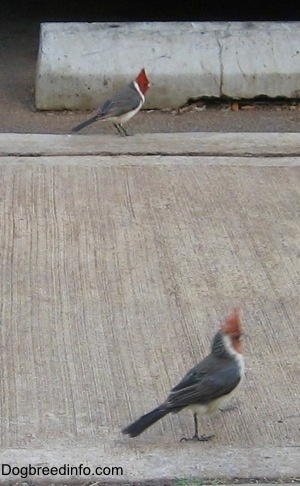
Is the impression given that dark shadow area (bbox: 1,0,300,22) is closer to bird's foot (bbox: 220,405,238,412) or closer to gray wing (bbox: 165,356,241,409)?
bird's foot (bbox: 220,405,238,412)

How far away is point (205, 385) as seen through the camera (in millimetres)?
4699

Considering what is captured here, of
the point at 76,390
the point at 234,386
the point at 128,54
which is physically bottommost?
the point at 128,54

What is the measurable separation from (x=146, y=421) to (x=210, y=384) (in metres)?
0.30

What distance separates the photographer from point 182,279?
6332 millimetres

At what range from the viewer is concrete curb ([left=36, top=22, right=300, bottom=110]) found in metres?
9.23

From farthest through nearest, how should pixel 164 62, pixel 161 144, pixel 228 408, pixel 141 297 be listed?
1. pixel 164 62
2. pixel 161 144
3. pixel 141 297
4. pixel 228 408

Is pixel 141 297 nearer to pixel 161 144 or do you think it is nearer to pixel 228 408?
pixel 228 408

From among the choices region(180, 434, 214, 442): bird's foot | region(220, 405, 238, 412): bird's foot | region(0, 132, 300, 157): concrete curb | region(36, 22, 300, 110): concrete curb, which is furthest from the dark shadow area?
region(180, 434, 214, 442): bird's foot

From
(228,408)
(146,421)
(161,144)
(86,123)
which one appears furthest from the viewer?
(86,123)

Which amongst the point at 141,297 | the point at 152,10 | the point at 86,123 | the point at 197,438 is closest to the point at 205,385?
the point at 197,438

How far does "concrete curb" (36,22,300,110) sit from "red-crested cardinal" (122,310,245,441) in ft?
15.7

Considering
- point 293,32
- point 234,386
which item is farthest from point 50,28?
point 234,386

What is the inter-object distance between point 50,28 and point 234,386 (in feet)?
17.8

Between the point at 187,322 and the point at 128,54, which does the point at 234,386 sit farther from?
the point at 128,54
